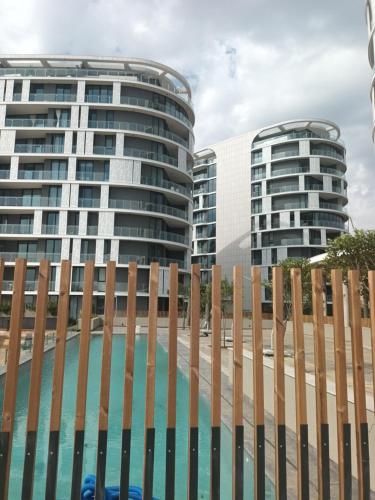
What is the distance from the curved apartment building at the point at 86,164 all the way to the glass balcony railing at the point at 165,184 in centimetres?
12

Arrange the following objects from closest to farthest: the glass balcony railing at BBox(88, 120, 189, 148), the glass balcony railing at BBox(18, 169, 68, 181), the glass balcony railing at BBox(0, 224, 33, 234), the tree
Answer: the tree
the glass balcony railing at BBox(0, 224, 33, 234)
the glass balcony railing at BBox(18, 169, 68, 181)
the glass balcony railing at BBox(88, 120, 189, 148)

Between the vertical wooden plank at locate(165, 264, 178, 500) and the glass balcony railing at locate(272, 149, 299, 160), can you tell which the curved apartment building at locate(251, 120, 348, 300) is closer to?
the glass balcony railing at locate(272, 149, 299, 160)

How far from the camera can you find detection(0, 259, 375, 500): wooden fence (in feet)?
9.96

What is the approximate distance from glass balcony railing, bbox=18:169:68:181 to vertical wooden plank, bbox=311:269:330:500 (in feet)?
131

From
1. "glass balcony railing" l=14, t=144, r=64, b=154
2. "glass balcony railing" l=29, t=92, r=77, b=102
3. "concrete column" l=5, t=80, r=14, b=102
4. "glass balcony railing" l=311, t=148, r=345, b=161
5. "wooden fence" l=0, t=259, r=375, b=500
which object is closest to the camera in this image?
"wooden fence" l=0, t=259, r=375, b=500

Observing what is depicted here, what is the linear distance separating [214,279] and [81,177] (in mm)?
39546

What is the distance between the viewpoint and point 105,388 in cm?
311

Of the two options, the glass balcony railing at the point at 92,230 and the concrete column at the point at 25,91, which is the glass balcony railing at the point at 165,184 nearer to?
the glass balcony railing at the point at 92,230

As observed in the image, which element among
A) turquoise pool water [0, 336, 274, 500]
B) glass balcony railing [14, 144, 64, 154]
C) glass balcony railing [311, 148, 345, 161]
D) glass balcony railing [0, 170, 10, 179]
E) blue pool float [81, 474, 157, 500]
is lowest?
turquoise pool water [0, 336, 274, 500]

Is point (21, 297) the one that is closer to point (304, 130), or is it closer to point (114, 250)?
point (114, 250)

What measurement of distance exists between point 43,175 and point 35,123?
557 centimetres

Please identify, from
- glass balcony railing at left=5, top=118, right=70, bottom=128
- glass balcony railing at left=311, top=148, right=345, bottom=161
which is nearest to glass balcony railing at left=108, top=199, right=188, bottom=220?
glass balcony railing at left=5, top=118, right=70, bottom=128

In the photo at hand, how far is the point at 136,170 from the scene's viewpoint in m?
41.6

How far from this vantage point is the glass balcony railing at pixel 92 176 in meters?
40.7
